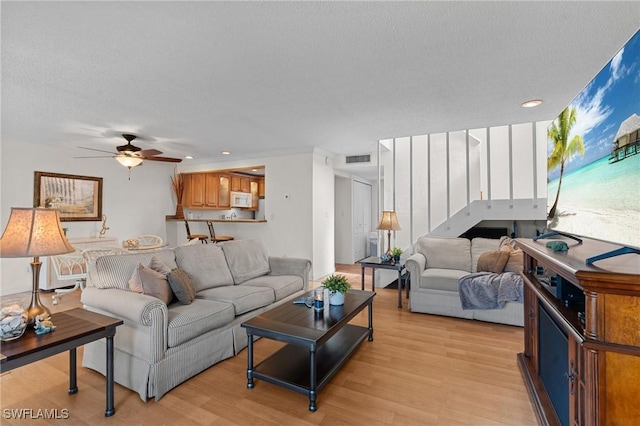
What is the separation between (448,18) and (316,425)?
2576 mm

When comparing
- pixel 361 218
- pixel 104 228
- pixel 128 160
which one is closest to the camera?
pixel 128 160

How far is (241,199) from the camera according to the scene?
756 centimetres

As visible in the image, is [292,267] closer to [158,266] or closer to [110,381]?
[158,266]

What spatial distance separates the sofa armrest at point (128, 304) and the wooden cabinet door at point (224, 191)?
4937mm

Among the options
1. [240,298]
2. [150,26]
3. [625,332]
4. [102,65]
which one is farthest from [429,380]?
[102,65]

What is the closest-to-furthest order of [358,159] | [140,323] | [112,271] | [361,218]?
[140,323] → [112,271] → [358,159] → [361,218]

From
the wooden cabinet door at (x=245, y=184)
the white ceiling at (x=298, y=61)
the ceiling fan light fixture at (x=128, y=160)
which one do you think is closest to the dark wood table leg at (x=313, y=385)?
the white ceiling at (x=298, y=61)

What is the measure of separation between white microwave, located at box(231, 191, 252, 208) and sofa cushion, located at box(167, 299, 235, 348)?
5032 mm

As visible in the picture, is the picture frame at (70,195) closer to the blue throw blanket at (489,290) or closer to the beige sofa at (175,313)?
the beige sofa at (175,313)

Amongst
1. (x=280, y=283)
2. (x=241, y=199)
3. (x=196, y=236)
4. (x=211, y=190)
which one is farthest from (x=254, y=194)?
(x=280, y=283)

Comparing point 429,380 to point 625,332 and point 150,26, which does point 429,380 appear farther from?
point 150,26

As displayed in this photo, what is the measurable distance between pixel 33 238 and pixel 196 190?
552 centimetres

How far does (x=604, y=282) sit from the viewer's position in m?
0.99

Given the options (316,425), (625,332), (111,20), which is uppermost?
(111,20)
